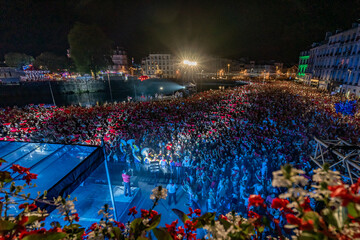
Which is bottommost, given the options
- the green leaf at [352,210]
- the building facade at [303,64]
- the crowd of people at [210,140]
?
the crowd of people at [210,140]

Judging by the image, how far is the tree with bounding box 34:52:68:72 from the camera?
64125 mm

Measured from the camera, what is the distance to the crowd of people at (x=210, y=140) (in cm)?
750

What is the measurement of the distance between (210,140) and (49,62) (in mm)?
Result: 79206

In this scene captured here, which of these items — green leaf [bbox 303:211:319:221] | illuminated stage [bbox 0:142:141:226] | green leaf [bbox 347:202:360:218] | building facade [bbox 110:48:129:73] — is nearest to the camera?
green leaf [bbox 347:202:360:218]

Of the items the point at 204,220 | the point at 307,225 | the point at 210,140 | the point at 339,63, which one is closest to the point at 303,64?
the point at 339,63

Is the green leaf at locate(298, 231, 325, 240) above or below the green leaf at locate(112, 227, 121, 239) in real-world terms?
above

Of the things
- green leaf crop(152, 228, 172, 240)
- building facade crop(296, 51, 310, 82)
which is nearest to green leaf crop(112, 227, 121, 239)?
green leaf crop(152, 228, 172, 240)

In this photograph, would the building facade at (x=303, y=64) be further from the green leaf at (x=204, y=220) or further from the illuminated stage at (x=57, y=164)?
the green leaf at (x=204, y=220)

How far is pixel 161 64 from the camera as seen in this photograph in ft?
309

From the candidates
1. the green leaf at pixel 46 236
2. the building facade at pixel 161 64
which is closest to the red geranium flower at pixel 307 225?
the green leaf at pixel 46 236

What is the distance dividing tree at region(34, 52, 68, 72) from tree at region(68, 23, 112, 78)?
2096 centimetres

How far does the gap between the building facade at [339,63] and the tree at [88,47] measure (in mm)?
59543

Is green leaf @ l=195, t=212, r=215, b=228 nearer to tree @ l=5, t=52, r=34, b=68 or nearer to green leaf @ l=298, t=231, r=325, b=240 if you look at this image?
green leaf @ l=298, t=231, r=325, b=240

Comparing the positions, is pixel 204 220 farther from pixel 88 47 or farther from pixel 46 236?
pixel 88 47
